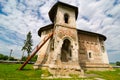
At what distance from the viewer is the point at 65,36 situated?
1506cm

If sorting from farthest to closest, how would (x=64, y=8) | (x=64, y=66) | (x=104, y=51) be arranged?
(x=104, y=51) < (x=64, y=8) < (x=64, y=66)

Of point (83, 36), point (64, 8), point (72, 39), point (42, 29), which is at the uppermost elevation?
point (64, 8)

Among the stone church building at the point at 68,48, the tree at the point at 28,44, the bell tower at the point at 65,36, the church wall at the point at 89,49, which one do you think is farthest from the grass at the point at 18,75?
the tree at the point at 28,44

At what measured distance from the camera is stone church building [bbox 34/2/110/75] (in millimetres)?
13984

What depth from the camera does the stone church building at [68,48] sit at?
1398cm

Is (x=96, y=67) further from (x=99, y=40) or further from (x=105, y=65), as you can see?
(x=99, y=40)

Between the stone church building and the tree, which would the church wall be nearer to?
the stone church building

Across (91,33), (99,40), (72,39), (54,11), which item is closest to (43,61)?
(72,39)

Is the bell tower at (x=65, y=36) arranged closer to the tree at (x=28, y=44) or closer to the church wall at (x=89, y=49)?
the church wall at (x=89, y=49)

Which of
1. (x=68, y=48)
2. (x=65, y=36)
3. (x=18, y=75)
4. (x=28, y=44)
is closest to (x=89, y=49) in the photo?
(x=68, y=48)

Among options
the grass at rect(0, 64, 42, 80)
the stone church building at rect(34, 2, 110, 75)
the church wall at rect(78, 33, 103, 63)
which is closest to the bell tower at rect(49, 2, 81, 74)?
the stone church building at rect(34, 2, 110, 75)

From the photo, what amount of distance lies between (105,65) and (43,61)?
40.0 feet

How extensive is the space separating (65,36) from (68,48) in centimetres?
245

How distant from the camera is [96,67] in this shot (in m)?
19.3
